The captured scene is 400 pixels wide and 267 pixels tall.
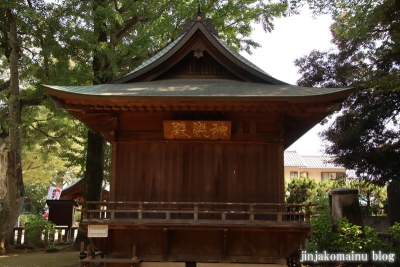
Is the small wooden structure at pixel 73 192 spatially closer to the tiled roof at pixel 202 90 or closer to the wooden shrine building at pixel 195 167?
the wooden shrine building at pixel 195 167

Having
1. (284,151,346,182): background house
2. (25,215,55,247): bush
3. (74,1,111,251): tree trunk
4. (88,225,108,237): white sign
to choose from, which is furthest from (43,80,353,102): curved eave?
(284,151,346,182): background house

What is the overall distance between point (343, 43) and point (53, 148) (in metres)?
20.6

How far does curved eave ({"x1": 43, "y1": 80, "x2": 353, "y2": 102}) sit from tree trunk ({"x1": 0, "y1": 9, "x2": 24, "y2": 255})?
9.58 metres

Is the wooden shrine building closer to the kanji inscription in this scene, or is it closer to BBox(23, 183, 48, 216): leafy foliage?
the kanji inscription

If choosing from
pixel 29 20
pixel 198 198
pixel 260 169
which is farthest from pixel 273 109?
pixel 29 20

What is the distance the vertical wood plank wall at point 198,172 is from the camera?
10.1 metres

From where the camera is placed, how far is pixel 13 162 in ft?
58.6

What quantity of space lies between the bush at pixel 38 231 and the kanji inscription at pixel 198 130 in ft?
40.1

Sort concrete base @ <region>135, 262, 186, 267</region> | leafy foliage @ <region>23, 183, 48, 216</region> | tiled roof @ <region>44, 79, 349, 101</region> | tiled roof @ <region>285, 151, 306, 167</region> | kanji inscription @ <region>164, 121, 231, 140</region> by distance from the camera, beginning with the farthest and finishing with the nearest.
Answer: tiled roof @ <region>285, 151, 306, 167</region> → leafy foliage @ <region>23, 183, 48, 216</region> → kanji inscription @ <region>164, 121, 231, 140</region> → concrete base @ <region>135, 262, 186, 267</region> → tiled roof @ <region>44, 79, 349, 101</region>

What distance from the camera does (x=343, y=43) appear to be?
69.2 feet

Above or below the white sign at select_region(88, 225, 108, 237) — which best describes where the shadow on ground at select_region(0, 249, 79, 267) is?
below

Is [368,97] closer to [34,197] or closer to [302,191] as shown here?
[302,191]

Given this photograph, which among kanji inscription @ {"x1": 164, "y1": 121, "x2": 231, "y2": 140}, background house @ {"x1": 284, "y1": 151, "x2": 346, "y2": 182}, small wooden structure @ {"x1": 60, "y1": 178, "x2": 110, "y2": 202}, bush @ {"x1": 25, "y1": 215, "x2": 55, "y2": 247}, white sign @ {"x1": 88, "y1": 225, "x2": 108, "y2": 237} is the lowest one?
bush @ {"x1": 25, "y1": 215, "x2": 55, "y2": 247}

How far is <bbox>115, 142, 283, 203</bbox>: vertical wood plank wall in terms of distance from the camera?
10.1 m
